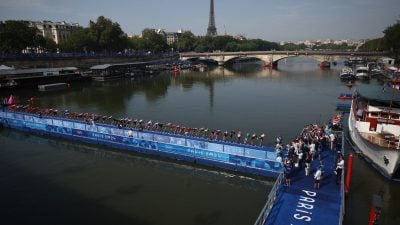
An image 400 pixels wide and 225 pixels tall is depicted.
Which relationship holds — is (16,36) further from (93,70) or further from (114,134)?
(114,134)

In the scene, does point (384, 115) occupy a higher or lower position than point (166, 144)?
higher

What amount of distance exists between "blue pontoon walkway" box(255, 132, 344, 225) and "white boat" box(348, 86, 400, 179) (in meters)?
5.82

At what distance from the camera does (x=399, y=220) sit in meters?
20.5

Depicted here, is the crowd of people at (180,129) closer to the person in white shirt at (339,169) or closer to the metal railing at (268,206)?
the person in white shirt at (339,169)

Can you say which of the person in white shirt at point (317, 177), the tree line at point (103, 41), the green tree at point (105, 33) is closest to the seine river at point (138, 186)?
the person in white shirt at point (317, 177)

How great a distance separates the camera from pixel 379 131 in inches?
1170

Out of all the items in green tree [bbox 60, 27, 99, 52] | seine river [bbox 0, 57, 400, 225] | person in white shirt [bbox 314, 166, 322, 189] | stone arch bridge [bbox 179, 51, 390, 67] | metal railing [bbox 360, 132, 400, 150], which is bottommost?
seine river [bbox 0, 57, 400, 225]

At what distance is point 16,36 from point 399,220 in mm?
101403

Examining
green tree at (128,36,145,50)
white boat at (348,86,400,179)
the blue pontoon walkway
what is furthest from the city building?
the blue pontoon walkway

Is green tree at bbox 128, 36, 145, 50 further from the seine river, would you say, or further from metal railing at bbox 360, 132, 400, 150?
metal railing at bbox 360, 132, 400, 150

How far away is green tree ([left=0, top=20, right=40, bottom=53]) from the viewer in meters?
90.6

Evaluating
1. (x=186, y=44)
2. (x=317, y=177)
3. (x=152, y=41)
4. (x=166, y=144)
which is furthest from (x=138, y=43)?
(x=317, y=177)

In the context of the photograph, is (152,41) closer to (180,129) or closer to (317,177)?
(180,129)

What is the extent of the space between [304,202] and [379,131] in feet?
52.5
